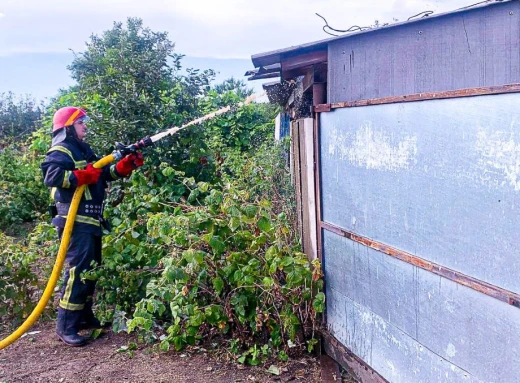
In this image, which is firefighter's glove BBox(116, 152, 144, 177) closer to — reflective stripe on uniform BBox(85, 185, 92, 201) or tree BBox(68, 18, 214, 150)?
reflective stripe on uniform BBox(85, 185, 92, 201)

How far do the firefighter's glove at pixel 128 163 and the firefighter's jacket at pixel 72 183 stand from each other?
2.9 inches

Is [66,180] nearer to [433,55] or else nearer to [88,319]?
[88,319]

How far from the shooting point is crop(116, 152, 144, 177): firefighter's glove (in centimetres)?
466

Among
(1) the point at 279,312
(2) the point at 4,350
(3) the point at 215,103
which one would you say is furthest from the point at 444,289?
(3) the point at 215,103

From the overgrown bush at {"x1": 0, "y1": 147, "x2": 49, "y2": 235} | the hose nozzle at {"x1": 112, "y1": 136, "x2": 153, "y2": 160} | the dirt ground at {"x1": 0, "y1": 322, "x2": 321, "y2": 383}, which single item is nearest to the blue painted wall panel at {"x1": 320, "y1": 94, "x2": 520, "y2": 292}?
the dirt ground at {"x1": 0, "y1": 322, "x2": 321, "y2": 383}

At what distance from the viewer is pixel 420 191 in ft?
9.24

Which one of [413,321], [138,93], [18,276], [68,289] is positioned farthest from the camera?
[138,93]

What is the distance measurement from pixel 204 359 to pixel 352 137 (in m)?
2.19

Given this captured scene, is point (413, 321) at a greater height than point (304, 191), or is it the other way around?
point (304, 191)

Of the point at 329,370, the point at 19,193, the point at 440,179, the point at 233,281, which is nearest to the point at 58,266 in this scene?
the point at 233,281

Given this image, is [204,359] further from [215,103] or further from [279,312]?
[215,103]

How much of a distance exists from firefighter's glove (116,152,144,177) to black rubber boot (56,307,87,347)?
135 centimetres

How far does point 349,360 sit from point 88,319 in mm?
2561

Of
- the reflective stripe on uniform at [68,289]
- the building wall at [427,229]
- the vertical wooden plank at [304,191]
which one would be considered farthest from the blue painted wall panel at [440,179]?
the reflective stripe on uniform at [68,289]
